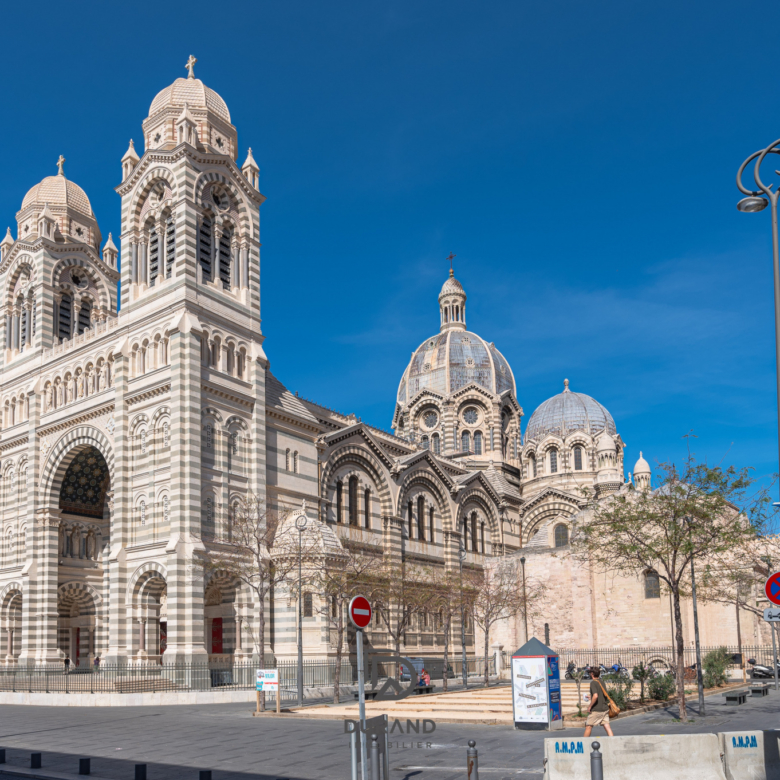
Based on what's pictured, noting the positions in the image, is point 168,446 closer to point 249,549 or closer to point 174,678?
point 249,549

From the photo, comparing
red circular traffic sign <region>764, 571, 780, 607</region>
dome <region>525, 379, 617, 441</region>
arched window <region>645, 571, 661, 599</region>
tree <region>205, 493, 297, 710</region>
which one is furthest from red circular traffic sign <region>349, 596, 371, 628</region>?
dome <region>525, 379, 617, 441</region>

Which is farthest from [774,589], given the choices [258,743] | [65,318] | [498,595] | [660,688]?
[65,318]

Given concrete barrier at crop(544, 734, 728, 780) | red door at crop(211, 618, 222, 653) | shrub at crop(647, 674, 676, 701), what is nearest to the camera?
concrete barrier at crop(544, 734, 728, 780)

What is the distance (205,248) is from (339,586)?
1890 centimetres

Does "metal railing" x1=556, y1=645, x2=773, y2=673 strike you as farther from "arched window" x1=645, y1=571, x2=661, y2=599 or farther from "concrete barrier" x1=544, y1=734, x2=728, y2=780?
"concrete barrier" x1=544, y1=734, x2=728, y2=780

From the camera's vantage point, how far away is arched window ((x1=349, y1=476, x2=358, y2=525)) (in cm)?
5364

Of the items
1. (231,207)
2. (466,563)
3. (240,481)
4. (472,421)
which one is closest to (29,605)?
(240,481)

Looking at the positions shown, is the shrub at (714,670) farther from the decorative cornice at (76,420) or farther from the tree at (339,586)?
the decorative cornice at (76,420)

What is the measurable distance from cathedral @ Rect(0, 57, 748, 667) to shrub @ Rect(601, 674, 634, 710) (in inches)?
711

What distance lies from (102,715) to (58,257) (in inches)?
1247

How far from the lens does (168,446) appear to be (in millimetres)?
41219

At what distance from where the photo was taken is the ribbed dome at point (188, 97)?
46594 millimetres

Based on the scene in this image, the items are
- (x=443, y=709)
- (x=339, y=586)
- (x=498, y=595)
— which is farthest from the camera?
(x=498, y=595)

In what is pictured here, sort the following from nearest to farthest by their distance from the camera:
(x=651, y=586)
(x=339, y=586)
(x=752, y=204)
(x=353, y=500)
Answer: (x=752, y=204)
(x=339, y=586)
(x=651, y=586)
(x=353, y=500)
